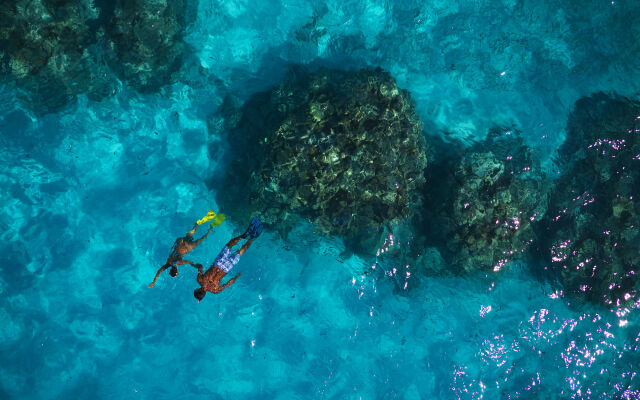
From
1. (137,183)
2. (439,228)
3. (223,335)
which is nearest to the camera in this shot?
(439,228)

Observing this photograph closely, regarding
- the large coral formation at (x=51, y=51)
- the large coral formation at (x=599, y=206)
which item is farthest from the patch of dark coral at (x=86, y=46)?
the large coral formation at (x=599, y=206)

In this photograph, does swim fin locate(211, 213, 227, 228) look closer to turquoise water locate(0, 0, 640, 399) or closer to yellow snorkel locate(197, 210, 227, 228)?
yellow snorkel locate(197, 210, 227, 228)

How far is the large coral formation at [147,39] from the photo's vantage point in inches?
345

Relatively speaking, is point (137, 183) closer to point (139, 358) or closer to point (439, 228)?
point (139, 358)

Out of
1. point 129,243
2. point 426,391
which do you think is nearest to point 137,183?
point 129,243

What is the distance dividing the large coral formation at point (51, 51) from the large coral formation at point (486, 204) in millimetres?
9196

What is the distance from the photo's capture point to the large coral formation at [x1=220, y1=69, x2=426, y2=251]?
26.0 ft

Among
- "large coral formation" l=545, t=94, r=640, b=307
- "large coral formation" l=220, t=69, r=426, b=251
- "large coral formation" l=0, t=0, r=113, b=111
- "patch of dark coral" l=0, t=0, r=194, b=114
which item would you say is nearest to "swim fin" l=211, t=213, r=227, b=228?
"large coral formation" l=220, t=69, r=426, b=251

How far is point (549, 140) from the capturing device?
9.92 metres

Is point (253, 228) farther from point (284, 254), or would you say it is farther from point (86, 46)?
point (86, 46)

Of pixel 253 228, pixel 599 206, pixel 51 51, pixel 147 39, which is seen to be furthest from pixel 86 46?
pixel 599 206

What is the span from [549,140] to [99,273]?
13.4m

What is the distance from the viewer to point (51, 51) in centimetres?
868

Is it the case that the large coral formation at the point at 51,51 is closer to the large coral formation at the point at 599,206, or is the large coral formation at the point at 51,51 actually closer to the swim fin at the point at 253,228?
the swim fin at the point at 253,228
